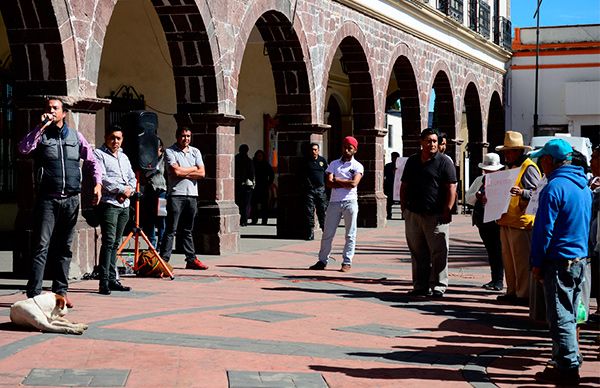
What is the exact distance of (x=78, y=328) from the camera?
8.03 meters

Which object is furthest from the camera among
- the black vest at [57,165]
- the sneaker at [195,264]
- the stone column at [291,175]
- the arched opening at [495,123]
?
the arched opening at [495,123]

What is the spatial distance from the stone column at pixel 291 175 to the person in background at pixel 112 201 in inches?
320

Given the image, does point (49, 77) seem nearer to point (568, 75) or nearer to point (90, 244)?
point (90, 244)

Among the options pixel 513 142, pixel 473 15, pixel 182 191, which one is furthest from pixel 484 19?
pixel 513 142

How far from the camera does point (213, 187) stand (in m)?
15.6

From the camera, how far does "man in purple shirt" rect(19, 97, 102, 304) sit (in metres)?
9.12

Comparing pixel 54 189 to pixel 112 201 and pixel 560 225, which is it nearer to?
pixel 112 201

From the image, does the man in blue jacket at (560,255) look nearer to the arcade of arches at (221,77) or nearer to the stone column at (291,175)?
the arcade of arches at (221,77)

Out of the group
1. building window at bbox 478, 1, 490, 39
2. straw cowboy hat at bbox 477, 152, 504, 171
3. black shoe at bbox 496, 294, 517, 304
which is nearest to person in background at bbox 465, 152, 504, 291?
straw cowboy hat at bbox 477, 152, 504, 171

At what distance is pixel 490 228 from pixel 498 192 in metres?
1.47

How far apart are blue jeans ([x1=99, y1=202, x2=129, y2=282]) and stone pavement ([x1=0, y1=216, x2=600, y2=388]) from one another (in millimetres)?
284

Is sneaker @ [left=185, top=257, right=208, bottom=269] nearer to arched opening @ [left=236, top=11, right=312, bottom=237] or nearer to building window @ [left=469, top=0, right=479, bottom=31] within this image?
arched opening @ [left=236, top=11, right=312, bottom=237]

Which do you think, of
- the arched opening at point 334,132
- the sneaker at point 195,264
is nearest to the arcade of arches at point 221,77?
the sneaker at point 195,264

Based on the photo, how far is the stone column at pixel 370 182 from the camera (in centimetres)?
2297
